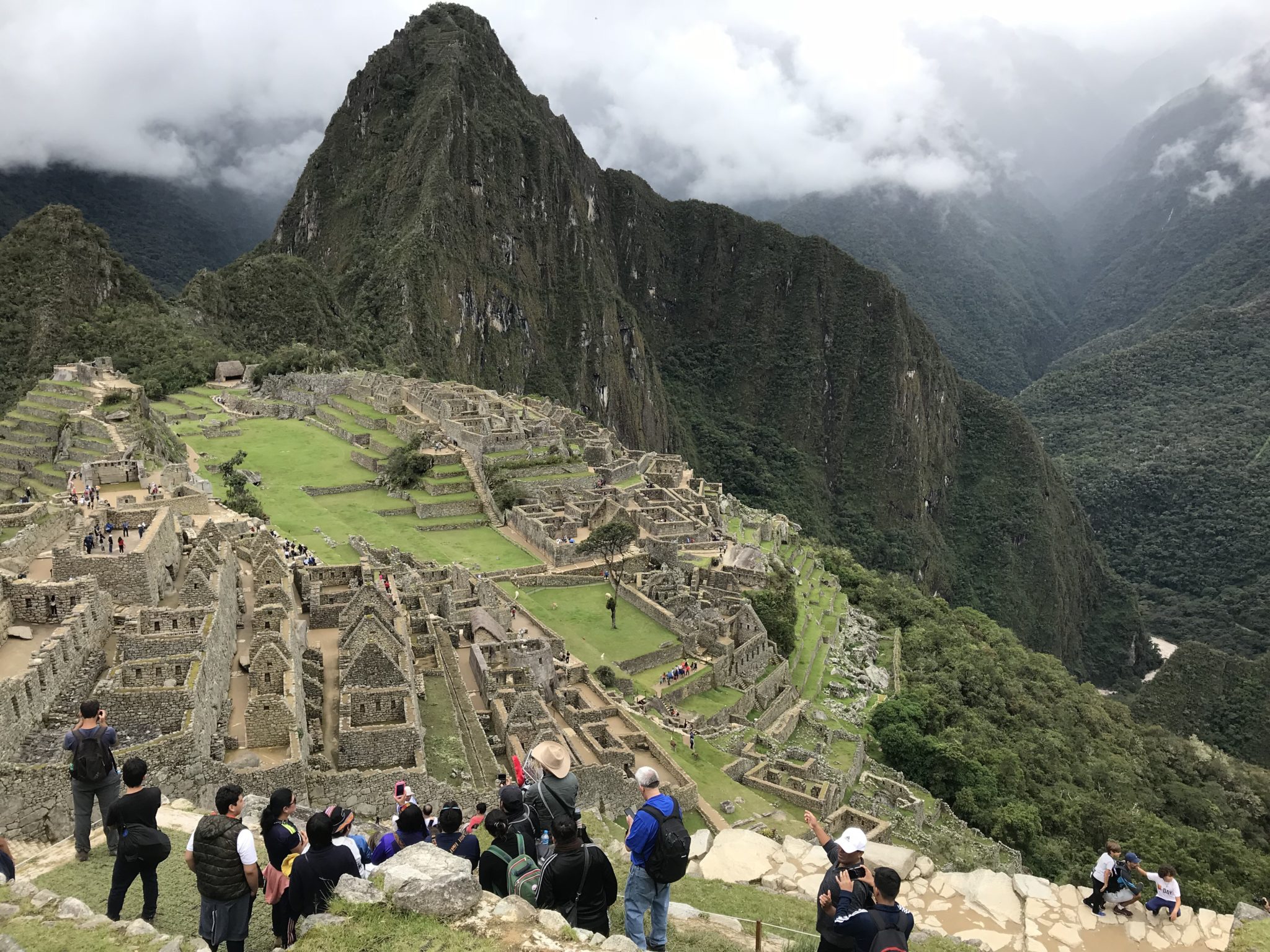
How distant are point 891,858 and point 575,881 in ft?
26.3

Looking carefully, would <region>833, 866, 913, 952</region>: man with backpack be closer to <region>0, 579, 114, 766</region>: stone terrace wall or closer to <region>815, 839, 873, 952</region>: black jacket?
<region>815, 839, 873, 952</region>: black jacket

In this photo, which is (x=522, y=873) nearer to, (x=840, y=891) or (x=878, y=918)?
(x=840, y=891)

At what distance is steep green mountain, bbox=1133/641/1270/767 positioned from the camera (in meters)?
59.0

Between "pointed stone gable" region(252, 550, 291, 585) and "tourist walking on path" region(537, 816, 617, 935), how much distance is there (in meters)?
12.7

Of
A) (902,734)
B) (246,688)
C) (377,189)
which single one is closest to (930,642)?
(902,734)

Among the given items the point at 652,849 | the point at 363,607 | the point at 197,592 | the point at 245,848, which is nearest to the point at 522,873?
the point at 652,849

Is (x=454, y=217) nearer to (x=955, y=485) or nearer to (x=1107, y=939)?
(x=955, y=485)

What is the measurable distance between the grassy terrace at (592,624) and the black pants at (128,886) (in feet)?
61.8

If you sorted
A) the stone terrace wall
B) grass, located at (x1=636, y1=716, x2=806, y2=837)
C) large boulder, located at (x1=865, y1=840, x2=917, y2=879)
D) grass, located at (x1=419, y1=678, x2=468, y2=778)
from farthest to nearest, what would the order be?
grass, located at (x1=636, y1=716, x2=806, y2=837)
grass, located at (x1=419, y1=678, x2=468, y2=778)
large boulder, located at (x1=865, y1=840, x2=917, y2=879)
the stone terrace wall

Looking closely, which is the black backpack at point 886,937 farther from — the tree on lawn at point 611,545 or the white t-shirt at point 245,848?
the tree on lawn at point 611,545

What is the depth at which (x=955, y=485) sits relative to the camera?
163875 millimetres

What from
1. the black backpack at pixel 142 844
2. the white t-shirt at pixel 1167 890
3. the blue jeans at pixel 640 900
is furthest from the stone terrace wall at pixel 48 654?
the white t-shirt at pixel 1167 890

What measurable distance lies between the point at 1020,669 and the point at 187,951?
48.2 metres

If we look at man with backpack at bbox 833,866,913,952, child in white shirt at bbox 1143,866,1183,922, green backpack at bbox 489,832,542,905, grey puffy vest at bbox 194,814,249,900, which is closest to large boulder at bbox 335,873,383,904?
grey puffy vest at bbox 194,814,249,900
